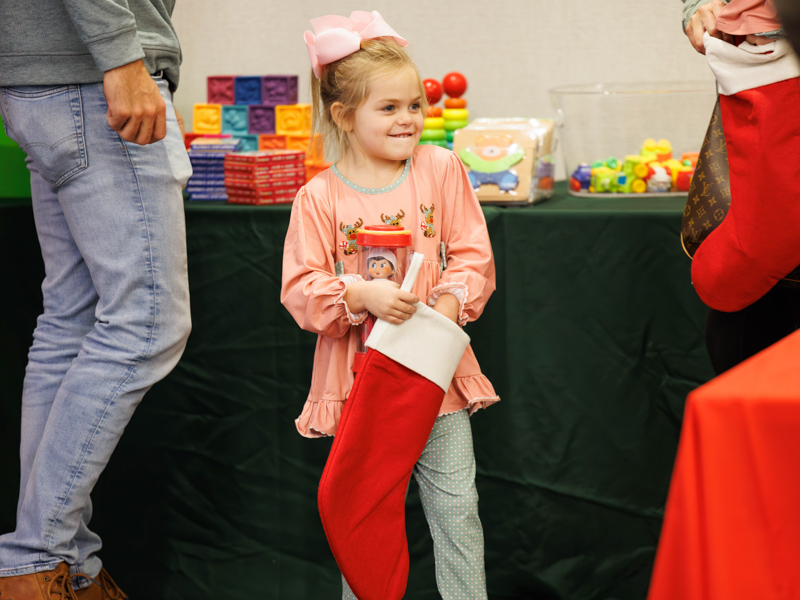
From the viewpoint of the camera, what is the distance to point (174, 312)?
1.23m

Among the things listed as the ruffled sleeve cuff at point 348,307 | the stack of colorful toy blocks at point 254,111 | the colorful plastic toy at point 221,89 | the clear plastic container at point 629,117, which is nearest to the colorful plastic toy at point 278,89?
the stack of colorful toy blocks at point 254,111

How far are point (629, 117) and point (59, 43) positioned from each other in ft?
3.89

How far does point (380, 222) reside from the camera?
1190 millimetres

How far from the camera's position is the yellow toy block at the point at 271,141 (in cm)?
211

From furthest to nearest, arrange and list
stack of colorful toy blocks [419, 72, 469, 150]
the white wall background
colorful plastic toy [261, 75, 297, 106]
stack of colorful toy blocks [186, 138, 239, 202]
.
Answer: colorful plastic toy [261, 75, 297, 106]
the white wall background
stack of colorful toy blocks [419, 72, 469, 150]
stack of colorful toy blocks [186, 138, 239, 202]

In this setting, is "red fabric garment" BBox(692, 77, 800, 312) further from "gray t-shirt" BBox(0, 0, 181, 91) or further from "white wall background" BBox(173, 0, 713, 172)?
"white wall background" BBox(173, 0, 713, 172)

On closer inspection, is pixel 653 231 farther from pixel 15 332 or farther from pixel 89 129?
pixel 15 332

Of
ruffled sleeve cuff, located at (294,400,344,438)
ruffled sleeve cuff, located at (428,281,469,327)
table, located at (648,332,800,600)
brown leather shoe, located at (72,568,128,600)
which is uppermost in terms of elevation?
table, located at (648,332,800,600)

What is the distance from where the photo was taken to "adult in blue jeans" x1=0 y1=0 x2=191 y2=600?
3.67ft

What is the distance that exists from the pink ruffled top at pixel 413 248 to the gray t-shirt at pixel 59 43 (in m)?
0.34

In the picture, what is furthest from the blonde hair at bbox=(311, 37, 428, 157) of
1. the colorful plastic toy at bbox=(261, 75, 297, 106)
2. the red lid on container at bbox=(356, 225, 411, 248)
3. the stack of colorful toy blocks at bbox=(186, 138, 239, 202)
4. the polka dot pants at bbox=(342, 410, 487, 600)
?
the colorful plastic toy at bbox=(261, 75, 297, 106)

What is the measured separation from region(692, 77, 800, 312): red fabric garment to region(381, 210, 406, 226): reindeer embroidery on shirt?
457 millimetres

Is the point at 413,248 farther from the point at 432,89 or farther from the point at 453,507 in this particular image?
the point at 432,89

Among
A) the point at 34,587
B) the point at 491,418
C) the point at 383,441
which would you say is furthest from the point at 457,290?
the point at 34,587
